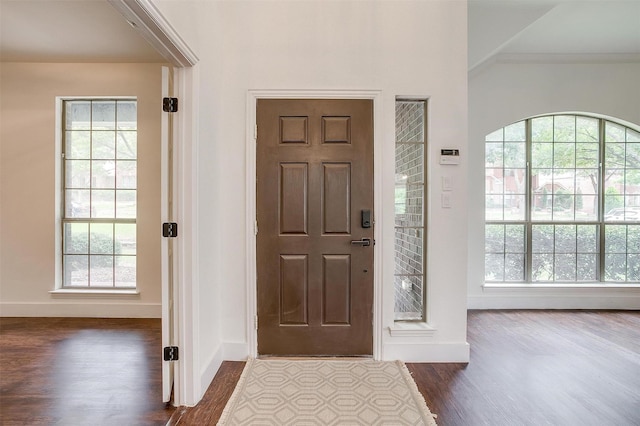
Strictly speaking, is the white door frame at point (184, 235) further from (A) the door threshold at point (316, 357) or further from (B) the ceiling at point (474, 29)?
(B) the ceiling at point (474, 29)

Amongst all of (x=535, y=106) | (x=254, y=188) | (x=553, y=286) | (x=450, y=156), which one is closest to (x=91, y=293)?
(x=254, y=188)

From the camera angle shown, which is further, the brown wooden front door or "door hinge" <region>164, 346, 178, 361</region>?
the brown wooden front door

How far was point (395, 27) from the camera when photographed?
2416mm

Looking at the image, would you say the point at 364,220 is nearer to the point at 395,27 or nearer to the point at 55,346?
the point at 395,27

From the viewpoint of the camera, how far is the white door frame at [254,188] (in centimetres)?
243

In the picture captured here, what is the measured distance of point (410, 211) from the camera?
257cm

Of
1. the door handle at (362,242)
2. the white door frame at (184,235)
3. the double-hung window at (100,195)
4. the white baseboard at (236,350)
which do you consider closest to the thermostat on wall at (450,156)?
the door handle at (362,242)

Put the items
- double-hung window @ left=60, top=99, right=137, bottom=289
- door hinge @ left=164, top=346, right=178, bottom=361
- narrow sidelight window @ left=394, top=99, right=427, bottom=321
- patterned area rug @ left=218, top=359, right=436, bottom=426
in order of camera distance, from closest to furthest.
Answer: patterned area rug @ left=218, top=359, right=436, bottom=426 < door hinge @ left=164, top=346, right=178, bottom=361 < narrow sidelight window @ left=394, top=99, right=427, bottom=321 < double-hung window @ left=60, top=99, right=137, bottom=289

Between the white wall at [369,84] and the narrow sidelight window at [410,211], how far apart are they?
0.10 metres

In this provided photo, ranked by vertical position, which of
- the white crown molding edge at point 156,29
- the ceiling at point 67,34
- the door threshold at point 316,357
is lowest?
the door threshold at point 316,357

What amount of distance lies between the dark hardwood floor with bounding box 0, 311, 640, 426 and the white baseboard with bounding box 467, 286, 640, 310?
45 cm

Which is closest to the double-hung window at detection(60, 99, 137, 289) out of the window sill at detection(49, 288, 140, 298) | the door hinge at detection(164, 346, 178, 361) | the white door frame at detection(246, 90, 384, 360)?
the window sill at detection(49, 288, 140, 298)

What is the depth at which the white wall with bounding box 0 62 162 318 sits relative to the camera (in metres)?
3.31

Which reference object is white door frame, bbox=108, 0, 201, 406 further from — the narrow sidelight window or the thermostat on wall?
the thermostat on wall
